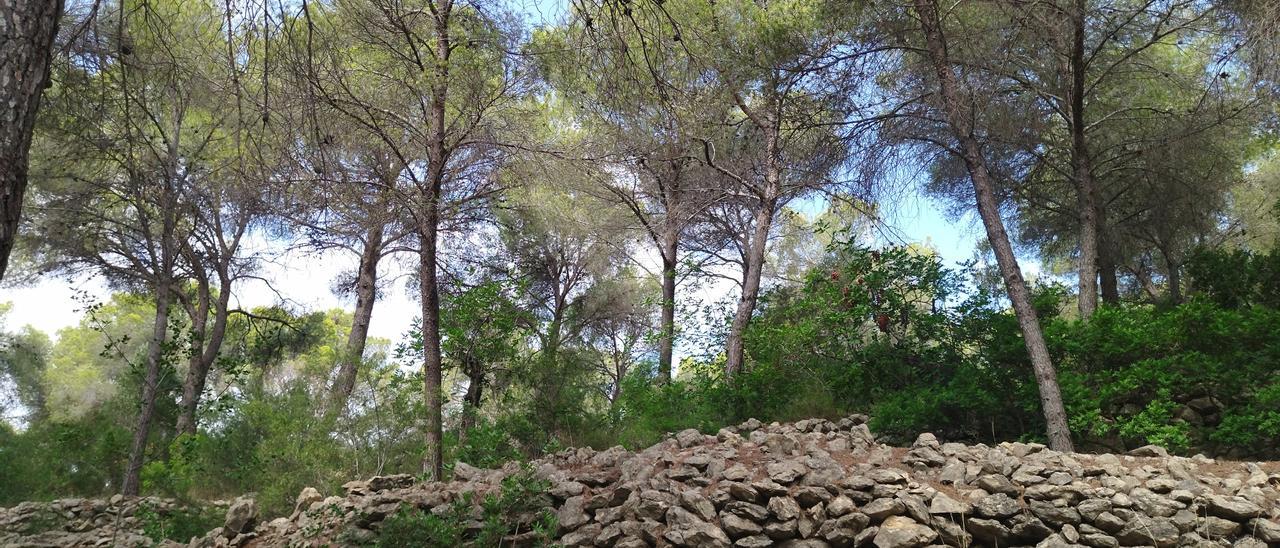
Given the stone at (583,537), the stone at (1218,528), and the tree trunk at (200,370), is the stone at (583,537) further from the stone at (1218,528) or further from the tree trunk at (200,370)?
the tree trunk at (200,370)

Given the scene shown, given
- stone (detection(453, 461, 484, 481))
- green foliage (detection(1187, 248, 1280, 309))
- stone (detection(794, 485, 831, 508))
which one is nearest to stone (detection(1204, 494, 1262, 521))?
stone (detection(794, 485, 831, 508))

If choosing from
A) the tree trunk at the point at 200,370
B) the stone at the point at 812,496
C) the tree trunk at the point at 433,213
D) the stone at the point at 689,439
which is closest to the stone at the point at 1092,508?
the stone at the point at 812,496

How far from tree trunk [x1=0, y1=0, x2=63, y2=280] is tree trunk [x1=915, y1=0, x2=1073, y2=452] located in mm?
6011

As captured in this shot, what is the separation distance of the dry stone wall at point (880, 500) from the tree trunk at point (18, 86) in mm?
2776

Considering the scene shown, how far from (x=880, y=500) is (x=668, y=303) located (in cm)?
670

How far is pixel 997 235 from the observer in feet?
22.7

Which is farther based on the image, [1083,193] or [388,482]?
[1083,193]

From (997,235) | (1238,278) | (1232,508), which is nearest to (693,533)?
(1232,508)

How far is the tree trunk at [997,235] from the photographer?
20.9 feet

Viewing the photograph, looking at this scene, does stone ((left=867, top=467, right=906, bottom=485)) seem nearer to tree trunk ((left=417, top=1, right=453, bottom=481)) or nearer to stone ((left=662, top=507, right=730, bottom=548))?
stone ((left=662, top=507, right=730, bottom=548))

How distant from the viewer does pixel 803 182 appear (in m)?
9.20

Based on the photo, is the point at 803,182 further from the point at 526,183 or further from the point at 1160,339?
the point at 1160,339

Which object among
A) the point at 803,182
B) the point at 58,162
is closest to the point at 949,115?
the point at 803,182

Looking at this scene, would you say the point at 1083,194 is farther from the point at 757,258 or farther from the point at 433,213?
the point at 433,213
